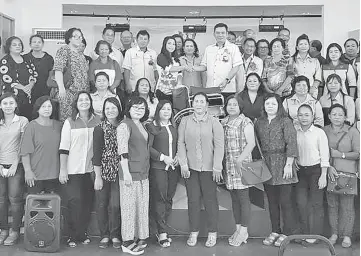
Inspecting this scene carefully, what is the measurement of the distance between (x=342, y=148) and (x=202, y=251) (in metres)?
1.74

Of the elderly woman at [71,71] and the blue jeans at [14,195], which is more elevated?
the elderly woman at [71,71]

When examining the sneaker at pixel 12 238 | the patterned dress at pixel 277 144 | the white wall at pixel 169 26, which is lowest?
the sneaker at pixel 12 238

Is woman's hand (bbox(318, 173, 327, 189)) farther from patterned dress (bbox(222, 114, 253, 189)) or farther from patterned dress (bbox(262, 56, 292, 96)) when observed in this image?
patterned dress (bbox(262, 56, 292, 96))

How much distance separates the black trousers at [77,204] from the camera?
184 inches

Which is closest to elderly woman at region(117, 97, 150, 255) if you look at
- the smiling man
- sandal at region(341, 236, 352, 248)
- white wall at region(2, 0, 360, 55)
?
the smiling man

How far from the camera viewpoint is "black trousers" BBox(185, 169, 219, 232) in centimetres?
472

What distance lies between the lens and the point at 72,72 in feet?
17.0

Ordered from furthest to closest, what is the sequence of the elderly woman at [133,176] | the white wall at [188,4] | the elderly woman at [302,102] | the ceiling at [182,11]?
the ceiling at [182,11] < the white wall at [188,4] < the elderly woman at [302,102] < the elderly woman at [133,176]

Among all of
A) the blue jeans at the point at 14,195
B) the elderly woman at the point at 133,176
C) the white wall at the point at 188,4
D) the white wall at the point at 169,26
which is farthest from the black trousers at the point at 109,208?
the white wall at the point at 169,26

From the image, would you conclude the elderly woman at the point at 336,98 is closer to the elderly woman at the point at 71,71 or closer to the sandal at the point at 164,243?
the sandal at the point at 164,243

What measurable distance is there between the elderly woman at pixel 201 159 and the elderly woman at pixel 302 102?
107 cm

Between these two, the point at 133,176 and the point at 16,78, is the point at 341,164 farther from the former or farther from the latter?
the point at 16,78

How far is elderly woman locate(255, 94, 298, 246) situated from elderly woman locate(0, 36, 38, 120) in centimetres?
275

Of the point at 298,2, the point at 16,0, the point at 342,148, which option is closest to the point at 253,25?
the point at 298,2
